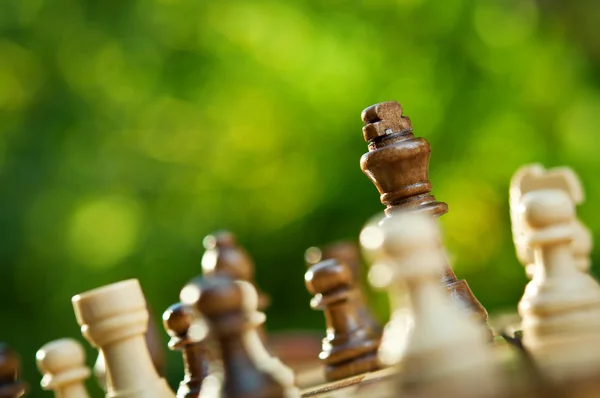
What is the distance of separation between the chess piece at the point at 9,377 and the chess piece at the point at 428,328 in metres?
0.84

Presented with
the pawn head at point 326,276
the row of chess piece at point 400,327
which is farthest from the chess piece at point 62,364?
the pawn head at point 326,276

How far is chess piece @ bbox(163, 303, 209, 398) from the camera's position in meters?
1.32

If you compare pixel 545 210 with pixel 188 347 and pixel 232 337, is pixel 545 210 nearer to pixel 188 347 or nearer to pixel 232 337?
pixel 232 337

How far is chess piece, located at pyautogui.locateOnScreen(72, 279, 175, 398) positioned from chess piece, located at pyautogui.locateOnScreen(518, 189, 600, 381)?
0.48m

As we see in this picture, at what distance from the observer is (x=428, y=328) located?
85 centimetres

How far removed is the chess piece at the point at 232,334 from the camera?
0.87 metres

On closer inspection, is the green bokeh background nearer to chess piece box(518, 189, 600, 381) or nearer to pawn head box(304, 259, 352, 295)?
pawn head box(304, 259, 352, 295)

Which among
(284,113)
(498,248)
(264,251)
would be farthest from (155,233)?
(498,248)

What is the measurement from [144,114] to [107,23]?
2.52 ft

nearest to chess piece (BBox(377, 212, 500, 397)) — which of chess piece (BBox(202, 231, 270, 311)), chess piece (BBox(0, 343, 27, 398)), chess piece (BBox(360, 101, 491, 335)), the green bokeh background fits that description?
chess piece (BBox(360, 101, 491, 335))

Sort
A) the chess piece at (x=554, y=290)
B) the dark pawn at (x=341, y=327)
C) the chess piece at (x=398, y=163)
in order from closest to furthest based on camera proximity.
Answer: the chess piece at (x=554, y=290) < the chess piece at (x=398, y=163) < the dark pawn at (x=341, y=327)

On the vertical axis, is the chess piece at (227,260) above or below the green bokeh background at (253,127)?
below

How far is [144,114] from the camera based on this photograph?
20.6 feet

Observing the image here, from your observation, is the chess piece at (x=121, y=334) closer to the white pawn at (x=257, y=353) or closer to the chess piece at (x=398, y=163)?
the white pawn at (x=257, y=353)
